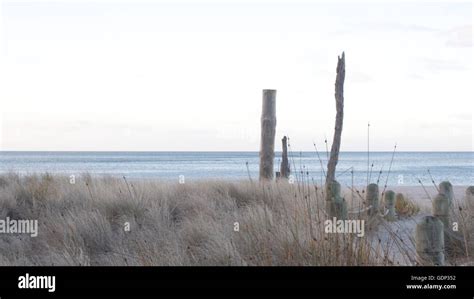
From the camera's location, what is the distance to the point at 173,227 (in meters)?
8.51

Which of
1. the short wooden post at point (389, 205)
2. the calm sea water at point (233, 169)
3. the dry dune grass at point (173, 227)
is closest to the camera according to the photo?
the dry dune grass at point (173, 227)

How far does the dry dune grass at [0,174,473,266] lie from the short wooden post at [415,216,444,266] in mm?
215

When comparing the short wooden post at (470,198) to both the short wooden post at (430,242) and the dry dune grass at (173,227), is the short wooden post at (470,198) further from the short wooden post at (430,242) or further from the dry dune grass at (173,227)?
the short wooden post at (430,242)

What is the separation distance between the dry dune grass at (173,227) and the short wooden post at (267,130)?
1266mm

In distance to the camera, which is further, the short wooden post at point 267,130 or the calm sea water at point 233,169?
the calm sea water at point 233,169

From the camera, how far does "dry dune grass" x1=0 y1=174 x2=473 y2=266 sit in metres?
5.93

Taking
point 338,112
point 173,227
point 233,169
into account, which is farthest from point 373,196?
point 233,169

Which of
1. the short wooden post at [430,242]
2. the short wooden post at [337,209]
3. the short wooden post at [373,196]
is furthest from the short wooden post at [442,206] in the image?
the short wooden post at [430,242]

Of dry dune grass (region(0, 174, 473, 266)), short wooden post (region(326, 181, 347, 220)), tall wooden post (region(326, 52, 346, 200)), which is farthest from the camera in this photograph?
tall wooden post (region(326, 52, 346, 200))

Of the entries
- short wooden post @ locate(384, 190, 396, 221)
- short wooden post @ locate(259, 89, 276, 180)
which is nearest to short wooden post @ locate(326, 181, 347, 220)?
short wooden post @ locate(384, 190, 396, 221)

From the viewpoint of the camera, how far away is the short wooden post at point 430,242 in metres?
5.48

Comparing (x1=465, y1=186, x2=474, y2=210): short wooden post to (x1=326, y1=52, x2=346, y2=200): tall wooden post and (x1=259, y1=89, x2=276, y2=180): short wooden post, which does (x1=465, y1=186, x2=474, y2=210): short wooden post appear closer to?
(x1=326, y1=52, x2=346, y2=200): tall wooden post

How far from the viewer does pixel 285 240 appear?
6.13m

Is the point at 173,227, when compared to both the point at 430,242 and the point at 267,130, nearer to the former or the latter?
the point at 430,242
